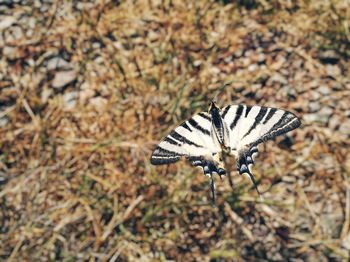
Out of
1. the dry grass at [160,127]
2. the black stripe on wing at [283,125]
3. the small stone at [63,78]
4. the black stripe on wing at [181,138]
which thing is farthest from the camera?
the small stone at [63,78]

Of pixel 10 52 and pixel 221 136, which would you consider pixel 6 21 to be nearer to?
pixel 10 52

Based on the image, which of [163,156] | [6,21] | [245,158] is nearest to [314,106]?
[245,158]

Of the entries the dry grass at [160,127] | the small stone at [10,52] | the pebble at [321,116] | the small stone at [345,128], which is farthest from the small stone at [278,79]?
the small stone at [10,52]

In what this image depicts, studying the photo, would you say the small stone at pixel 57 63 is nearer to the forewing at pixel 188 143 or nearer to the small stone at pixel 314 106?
the forewing at pixel 188 143

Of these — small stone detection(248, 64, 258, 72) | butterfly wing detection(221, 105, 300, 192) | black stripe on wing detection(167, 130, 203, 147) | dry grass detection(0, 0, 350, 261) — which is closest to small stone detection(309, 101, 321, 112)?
dry grass detection(0, 0, 350, 261)

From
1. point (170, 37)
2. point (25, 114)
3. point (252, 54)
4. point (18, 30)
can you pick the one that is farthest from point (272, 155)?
point (18, 30)
